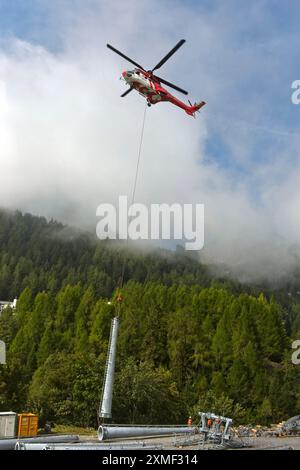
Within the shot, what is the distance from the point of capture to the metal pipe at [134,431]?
80.3 ft

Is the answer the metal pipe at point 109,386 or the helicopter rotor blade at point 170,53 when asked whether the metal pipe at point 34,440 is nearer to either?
the metal pipe at point 109,386

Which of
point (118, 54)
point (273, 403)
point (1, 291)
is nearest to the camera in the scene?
point (118, 54)

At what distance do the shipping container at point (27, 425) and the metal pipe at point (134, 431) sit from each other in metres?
6.76

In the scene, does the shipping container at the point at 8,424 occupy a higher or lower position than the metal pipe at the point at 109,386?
lower

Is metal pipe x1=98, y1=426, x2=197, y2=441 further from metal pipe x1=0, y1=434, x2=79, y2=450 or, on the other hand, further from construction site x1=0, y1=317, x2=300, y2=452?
metal pipe x1=0, y1=434, x2=79, y2=450

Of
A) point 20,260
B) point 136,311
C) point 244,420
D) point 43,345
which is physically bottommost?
point 244,420

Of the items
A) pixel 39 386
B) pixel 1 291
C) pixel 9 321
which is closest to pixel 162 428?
pixel 39 386

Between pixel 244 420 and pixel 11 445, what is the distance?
42820 mm

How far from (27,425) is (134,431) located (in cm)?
772

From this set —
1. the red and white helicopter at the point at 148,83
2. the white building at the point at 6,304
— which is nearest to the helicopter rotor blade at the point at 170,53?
the red and white helicopter at the point at 148,83

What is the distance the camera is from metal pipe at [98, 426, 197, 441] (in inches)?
964

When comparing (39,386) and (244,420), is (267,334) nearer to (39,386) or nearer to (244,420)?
(244,420)

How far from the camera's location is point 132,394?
45.8 metres

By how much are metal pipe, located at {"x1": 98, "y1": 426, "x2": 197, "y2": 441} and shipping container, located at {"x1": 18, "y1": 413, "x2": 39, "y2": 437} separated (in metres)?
6.76
